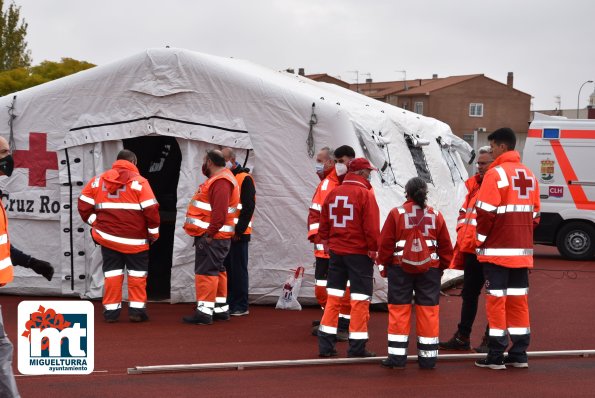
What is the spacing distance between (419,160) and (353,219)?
6.37m

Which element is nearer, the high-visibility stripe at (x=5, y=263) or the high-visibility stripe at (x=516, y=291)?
the high-visibility stripe at (x=5, y=263)

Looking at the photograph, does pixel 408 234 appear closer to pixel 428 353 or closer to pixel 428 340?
pixel 428 340

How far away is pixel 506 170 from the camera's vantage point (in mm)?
8102

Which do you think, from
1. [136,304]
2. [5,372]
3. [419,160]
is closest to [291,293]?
[136,304]

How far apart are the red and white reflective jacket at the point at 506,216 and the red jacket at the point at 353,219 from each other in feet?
3.30

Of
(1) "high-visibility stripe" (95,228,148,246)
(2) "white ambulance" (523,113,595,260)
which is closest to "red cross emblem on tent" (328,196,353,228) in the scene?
(1) "high-visibility stripe" (95,228,148,246)

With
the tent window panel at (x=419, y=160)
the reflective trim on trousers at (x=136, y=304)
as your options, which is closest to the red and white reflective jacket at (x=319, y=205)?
the reflective trim on trousers at (x=136, y=304)

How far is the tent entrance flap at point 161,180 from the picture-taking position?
13141mm

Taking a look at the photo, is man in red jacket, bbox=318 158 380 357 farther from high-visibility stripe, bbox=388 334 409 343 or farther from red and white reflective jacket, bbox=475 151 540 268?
red and white reflective jacket, bbox=475 151 540 268

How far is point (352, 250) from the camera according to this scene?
8.41 m

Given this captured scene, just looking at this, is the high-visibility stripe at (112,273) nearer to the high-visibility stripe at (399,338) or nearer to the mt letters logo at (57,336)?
the mt letters logo at (57,336)

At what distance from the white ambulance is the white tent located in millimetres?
6499

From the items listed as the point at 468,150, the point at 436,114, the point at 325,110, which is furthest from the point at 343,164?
the point at 436,114

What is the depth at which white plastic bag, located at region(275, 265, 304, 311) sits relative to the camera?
1142 centimetres
